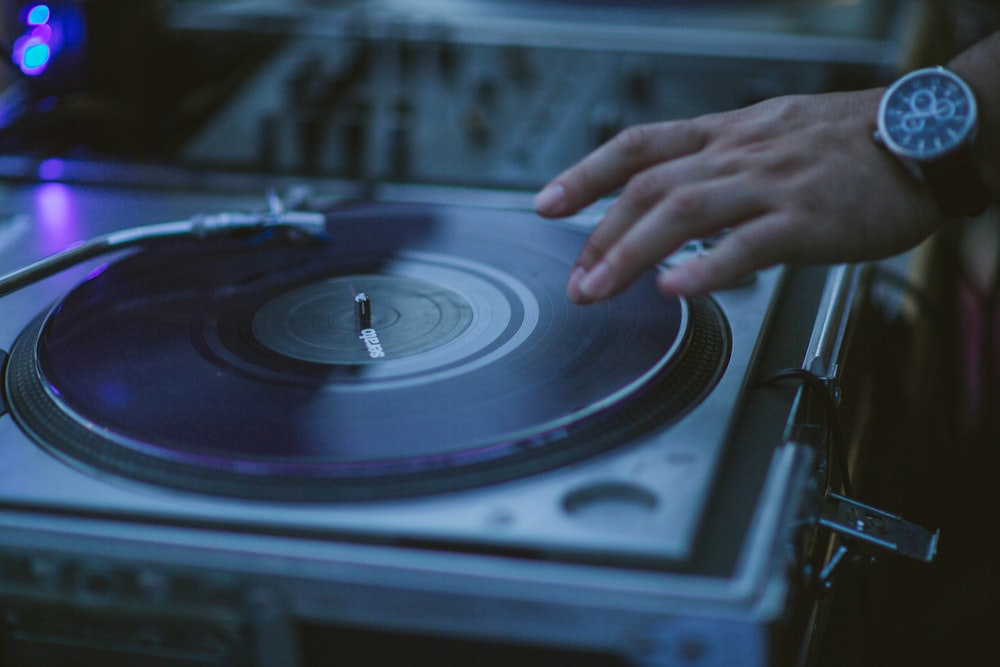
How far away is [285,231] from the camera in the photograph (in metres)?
0.85

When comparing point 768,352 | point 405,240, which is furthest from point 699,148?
point 405,240

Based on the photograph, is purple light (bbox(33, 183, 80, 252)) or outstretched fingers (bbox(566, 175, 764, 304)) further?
purple light (bbox(33, 183, 80, 252))

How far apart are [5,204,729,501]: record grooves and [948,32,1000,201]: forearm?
0.81 feet

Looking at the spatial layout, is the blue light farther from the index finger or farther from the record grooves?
the index finger

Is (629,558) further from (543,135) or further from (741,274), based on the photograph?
(543,135)

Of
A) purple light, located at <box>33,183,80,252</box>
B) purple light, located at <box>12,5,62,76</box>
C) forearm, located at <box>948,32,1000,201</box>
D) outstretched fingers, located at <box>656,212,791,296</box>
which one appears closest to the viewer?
outstretched fingers, located at <box>656,212,791,296</box>

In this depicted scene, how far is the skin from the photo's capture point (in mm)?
624

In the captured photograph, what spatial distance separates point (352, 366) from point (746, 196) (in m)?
0.29

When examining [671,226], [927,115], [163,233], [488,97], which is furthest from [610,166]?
[488,97]

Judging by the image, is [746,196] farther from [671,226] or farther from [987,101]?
[987,101]

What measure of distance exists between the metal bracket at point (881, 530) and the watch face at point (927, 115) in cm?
27

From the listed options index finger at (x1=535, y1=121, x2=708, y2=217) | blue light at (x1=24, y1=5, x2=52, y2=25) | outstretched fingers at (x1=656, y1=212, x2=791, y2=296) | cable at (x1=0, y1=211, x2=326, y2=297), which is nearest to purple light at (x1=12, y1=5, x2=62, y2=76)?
blue light at (x1=24, y1=5, x2=52, y2=25)

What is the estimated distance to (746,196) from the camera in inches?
25.0

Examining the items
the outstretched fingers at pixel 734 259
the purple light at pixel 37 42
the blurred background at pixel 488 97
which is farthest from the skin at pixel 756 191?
the purple light at pixel 37 42
